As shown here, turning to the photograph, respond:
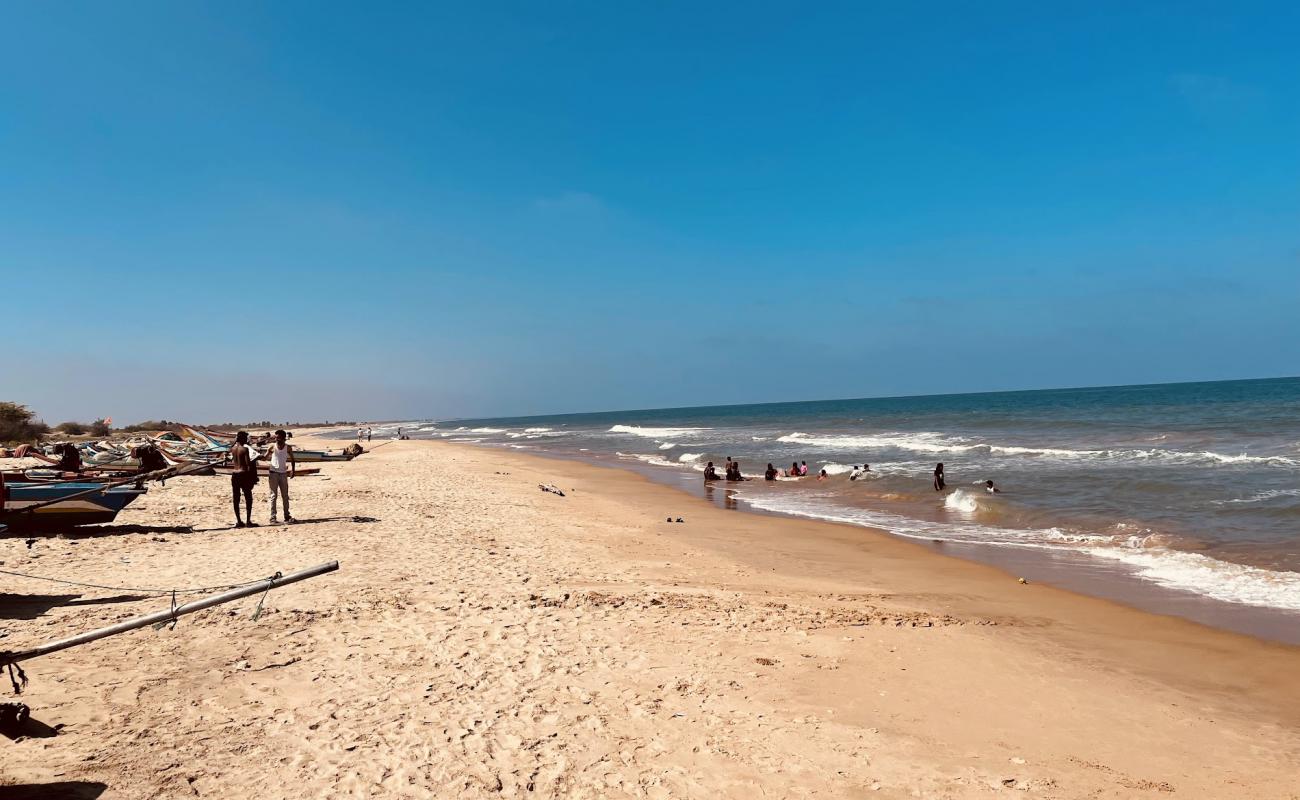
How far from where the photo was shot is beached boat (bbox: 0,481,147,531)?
10.4 m

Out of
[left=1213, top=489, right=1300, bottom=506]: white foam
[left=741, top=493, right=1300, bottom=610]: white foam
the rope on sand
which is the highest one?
the rope on sand

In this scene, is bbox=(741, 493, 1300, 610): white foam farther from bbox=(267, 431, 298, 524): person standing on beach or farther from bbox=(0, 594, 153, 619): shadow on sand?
bbox=(0, 594, 153, 619): shadow on sand

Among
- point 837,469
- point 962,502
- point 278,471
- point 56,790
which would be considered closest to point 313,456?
point 278,471

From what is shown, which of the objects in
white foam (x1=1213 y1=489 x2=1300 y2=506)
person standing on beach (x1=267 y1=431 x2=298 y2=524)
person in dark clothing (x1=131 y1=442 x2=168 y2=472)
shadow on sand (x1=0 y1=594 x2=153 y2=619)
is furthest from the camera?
person in dark clothing (x1=131 y1=442 x2=168 y2=472)

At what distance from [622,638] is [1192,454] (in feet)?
88.7

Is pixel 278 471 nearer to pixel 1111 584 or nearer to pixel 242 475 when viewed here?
pixel 242 475

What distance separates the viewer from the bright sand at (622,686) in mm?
4457

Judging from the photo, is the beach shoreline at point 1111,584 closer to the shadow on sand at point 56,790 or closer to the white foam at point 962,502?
the white foam at point 962,502

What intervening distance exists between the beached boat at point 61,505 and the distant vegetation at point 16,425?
34.4 meters

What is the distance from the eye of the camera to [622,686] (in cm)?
577

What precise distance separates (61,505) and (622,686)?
33.9 ft

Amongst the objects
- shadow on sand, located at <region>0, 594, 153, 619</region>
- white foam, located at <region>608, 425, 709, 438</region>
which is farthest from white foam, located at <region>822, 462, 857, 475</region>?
A: white foam, located at <region>608, 425, 709, 438</region>

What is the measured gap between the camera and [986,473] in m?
23.4

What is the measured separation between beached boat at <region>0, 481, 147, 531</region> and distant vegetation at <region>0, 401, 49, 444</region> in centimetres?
3444
